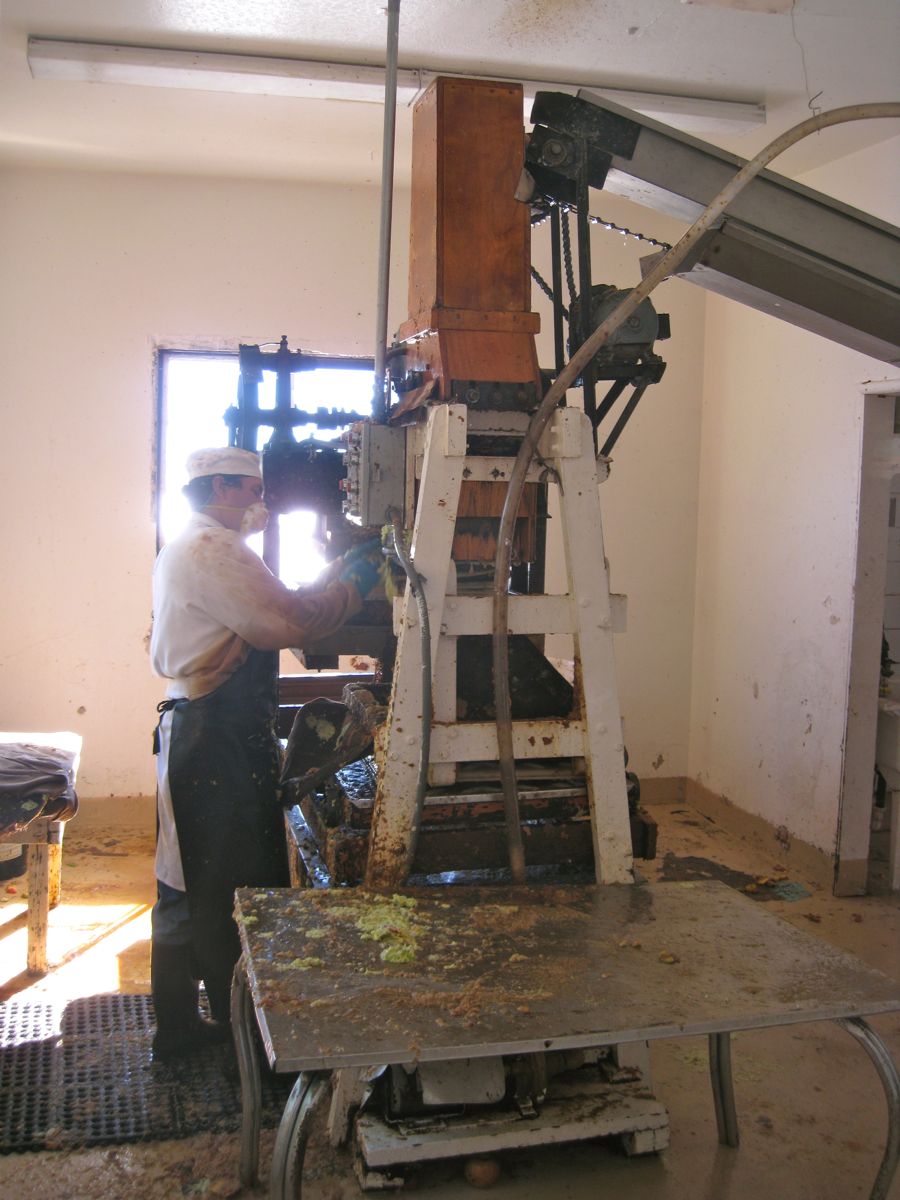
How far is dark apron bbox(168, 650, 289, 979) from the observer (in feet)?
9.17

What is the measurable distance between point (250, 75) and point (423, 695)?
2490mm

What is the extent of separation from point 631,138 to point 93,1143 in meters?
2.56

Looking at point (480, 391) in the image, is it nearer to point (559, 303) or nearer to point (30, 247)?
point (559, 303)

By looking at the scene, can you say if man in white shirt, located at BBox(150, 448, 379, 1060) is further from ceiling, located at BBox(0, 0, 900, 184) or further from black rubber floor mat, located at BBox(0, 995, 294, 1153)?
ceiling, located at BBox(0, 0, 900, 184)

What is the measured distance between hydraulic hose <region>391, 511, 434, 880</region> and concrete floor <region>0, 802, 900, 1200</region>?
2.37 ft

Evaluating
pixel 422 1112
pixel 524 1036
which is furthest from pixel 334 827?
pixel 524 1036

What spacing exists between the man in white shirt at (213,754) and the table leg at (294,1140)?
1.28 metres

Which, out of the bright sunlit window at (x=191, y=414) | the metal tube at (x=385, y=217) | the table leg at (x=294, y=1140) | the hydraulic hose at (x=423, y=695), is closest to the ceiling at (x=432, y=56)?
the metal tube at (x=385, y=217)

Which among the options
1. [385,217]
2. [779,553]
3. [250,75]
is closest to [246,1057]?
[385,217]

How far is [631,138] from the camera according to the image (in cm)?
224

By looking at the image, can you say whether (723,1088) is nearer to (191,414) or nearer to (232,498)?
(232,498)

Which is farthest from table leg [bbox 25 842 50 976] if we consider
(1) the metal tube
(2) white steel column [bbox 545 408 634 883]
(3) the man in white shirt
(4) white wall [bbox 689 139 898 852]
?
(4) white wall [bbox 689 139 898 852]

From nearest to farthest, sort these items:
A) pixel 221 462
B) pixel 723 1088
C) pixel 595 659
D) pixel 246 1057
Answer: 1. pixel 246 1057
2. pixel 595 659
3. pixel 723 1088
4. pixel 221 462

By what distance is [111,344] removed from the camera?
470cm
